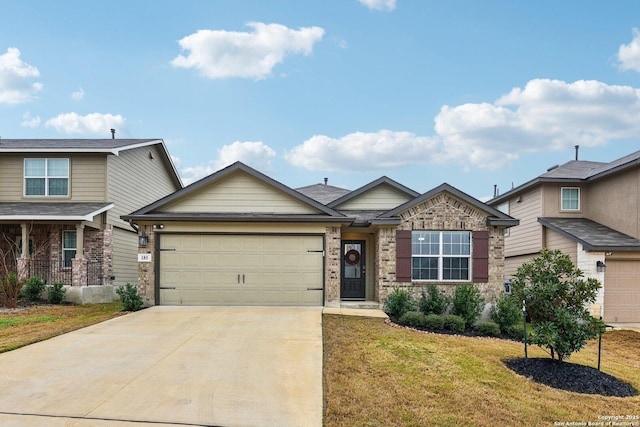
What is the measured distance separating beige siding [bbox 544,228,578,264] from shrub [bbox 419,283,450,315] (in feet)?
16.0

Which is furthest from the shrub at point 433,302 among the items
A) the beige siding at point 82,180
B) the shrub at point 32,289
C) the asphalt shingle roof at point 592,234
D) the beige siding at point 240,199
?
the shrub at point 32,289

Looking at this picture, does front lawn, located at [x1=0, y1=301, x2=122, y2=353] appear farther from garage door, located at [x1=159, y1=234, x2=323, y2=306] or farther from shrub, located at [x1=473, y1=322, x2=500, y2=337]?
shrub, located at [x1=473, y1=322, x2=500, y2=337]

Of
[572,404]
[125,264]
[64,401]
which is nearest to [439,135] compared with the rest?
[125,264]

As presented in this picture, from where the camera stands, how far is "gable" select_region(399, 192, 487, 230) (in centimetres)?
1291

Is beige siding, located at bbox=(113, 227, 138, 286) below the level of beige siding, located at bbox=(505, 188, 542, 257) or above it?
below

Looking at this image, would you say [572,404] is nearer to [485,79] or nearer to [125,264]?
[485,79]

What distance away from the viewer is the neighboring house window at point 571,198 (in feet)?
56.1

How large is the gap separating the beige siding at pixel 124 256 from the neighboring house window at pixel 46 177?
8.25 feet

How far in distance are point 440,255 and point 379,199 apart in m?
3.69

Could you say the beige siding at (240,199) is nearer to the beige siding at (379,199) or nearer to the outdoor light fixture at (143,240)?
the outdoor light fixture at (143,240)

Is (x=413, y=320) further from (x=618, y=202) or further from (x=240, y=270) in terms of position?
(x=618, y=202)

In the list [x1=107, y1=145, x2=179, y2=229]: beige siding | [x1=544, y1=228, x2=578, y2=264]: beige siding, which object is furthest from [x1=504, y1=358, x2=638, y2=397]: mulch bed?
[x1=107, y1=145, x2=179, y2=229]: beige siding

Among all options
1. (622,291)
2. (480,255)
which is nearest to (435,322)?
(480,255)

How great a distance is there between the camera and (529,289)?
25.1 feet
